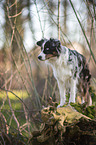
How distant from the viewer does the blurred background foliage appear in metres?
0.63

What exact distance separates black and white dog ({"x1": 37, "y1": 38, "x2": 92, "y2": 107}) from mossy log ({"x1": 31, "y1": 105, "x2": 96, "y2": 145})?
0.09m

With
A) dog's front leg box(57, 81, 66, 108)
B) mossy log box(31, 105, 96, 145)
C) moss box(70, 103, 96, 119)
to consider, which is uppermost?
dog's front leg box(57, 81, 66, 108)

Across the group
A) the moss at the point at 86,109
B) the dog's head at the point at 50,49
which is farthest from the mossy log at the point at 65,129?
the dog's head at the point at 50,49

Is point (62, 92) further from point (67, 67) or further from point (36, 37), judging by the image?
point (36, 37)

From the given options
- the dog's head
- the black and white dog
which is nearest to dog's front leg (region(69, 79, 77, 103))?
the black and white dog

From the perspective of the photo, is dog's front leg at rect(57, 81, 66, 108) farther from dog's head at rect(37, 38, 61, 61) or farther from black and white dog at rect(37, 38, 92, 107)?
dog's head at rect(37, 38, 61, 61)

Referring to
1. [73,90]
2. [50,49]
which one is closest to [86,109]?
[73,90]

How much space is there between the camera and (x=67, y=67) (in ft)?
1.92

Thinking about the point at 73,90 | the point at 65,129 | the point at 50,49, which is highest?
the point at 50,49

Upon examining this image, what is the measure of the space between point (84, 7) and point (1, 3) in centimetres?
38

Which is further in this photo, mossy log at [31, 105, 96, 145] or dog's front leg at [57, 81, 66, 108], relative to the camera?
dog's front leg at [57, 81, 66, 108]

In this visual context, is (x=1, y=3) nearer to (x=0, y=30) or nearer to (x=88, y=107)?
(x=0, y=30)

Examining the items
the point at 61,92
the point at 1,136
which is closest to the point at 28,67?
the point at 61,92

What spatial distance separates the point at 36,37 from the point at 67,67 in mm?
186
